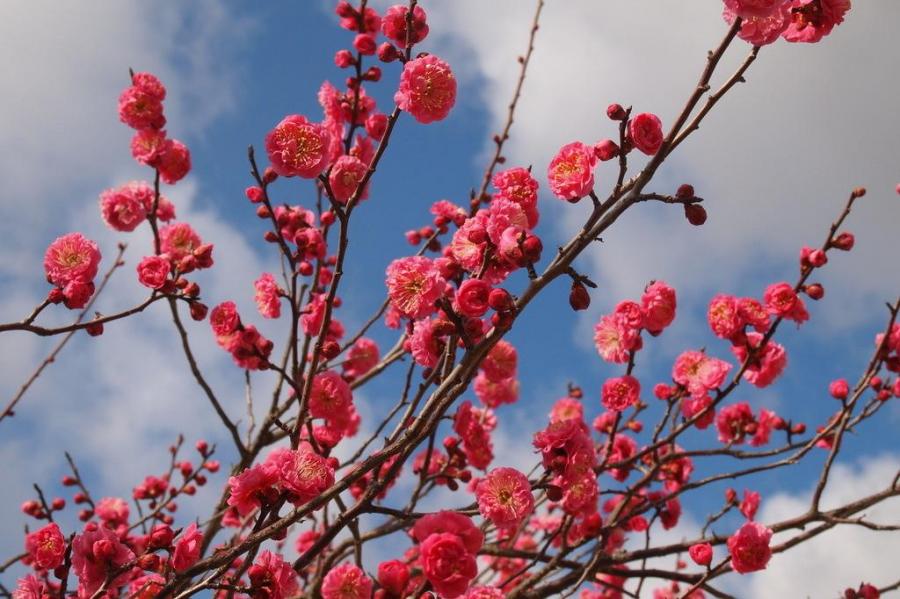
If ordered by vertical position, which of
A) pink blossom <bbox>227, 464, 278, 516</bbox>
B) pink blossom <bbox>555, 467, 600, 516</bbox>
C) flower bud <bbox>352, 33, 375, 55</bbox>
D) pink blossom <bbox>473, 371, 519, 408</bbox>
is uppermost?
Answer: flower bud <bbox>352, 33, 375, 55</bbox>

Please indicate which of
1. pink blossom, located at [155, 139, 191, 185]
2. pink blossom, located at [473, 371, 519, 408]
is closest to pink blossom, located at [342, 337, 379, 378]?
pink blossom, located at [473, 371, 519, 408]

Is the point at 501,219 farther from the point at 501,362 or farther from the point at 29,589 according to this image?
the point at 29,589

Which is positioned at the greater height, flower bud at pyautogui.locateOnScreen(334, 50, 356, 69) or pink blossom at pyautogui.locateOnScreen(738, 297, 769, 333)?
flower bud at pyautogui.locateOnScreen(334, 50, 356, 69)

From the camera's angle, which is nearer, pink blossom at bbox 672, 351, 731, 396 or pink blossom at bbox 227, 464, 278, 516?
pink blossom at bbox 227, 464, 278, 516

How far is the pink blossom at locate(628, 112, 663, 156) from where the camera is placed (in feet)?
6.78

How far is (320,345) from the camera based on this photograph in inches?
95.2

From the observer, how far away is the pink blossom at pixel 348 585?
8.38ft

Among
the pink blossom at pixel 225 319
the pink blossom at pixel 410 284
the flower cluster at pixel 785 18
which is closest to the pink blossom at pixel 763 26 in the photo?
the flower cluster at pixel 785 18

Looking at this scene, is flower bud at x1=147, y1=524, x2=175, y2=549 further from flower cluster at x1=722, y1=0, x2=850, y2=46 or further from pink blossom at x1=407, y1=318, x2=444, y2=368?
flower cluster at x1=722, y1=0, x2=850, y2=46

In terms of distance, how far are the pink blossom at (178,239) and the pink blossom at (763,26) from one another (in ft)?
9.87

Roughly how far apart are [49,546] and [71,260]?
1.09 meters

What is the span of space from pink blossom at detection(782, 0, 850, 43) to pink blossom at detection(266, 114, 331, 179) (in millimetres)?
1601

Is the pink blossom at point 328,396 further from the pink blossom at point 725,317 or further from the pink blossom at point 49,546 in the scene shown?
the pink blossom at point 725,317

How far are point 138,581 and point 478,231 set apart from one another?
2010mm
